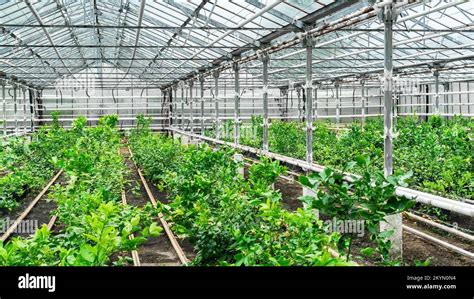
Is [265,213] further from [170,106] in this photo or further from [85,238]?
[170,106]

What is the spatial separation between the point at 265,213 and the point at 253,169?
107 inches

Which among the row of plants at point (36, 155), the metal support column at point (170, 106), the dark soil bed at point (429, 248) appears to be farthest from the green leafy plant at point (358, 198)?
the metal support column at point (170, 106)

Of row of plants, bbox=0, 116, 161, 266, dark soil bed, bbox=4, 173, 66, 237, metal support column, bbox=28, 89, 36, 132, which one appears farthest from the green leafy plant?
metal support column, bbox=28, 89, 36, 132

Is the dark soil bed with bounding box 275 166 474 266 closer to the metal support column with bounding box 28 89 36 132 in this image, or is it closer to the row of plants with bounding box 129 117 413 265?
the row of plants with bounding box 129 117 413 265

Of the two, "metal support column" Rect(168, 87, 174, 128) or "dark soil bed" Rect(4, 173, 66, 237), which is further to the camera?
"metal support column" Rect(168, 87, 174, 128)

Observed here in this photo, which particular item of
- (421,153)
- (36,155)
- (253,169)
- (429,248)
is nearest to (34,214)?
(36,155)

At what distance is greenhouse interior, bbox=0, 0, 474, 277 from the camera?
3.59 metres

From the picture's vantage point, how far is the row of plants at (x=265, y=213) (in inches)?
133

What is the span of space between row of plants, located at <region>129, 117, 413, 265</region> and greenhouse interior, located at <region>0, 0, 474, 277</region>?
2 cm

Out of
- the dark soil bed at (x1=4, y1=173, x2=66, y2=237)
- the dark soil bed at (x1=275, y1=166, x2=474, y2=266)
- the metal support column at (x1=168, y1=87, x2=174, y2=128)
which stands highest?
the metal support column at (x1=168, y1=87, x2=174, y2=128)

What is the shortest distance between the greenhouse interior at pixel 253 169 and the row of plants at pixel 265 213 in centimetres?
2

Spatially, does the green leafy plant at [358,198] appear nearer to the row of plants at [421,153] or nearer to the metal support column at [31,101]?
the row of plants at [421,153]

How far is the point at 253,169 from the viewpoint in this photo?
6770 millimetres
